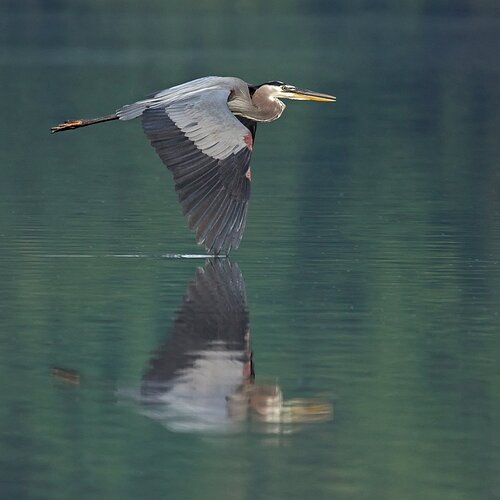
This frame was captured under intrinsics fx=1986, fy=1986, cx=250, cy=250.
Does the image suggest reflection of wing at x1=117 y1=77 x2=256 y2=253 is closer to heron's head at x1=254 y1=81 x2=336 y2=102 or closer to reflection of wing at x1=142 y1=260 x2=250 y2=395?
reflection of wing at x1=142 y1=260 x2=250 y2=395

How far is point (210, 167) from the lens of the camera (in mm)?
12906

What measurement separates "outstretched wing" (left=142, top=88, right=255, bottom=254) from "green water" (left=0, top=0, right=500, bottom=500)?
411 mm

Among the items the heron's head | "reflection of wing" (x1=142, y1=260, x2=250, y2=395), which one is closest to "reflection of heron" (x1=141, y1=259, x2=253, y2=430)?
"reflection of wing" (x1=142, y1=260, x2=250, y2=395)

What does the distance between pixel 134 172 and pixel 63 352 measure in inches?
414

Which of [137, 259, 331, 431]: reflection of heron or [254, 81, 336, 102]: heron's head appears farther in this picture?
[254, 81, 336, 102]: heron's head

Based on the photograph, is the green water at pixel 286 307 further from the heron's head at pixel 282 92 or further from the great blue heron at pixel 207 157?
the heron's head at pixel 282 92

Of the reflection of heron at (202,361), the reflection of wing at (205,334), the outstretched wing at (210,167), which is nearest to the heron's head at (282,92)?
the outstretched wing at (210,167)

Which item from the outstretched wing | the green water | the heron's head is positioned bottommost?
the green water

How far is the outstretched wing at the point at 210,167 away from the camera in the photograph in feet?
A: 41.8

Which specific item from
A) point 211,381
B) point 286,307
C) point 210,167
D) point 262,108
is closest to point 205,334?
point 286,307

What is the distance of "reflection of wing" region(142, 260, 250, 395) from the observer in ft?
32.7

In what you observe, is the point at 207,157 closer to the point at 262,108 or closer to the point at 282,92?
the point at 262,108

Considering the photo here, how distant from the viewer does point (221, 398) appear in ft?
30.9

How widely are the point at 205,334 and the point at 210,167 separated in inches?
83.8
